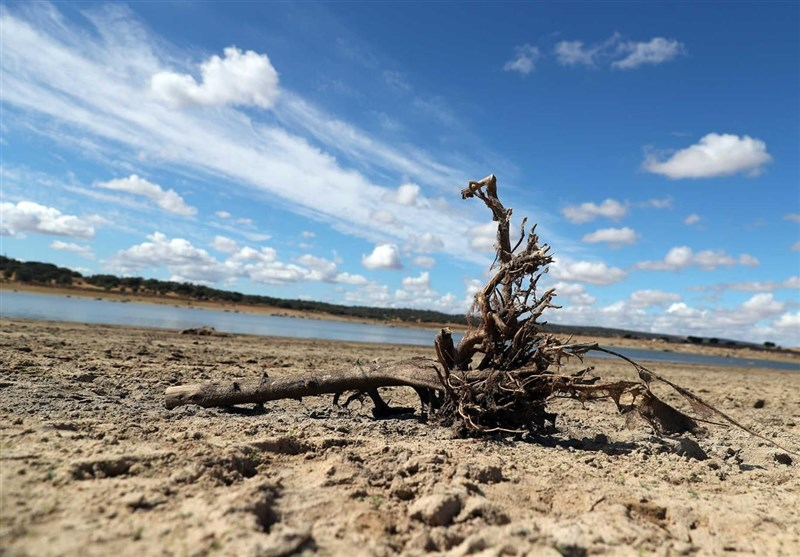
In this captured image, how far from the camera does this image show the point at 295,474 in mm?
4121

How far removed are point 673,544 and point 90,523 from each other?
356 cm

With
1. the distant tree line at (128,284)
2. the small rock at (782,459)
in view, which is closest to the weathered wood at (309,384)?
the small rock at (782,459)

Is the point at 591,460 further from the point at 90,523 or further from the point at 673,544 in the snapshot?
the point at 90,523

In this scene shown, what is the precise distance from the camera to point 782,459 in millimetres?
5992

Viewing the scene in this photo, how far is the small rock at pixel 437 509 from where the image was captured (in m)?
3.47

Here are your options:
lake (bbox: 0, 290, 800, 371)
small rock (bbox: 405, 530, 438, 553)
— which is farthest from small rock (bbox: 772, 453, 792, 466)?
lake (bbox: 0, 290, 800, 371)

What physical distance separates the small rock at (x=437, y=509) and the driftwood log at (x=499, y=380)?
208 cm

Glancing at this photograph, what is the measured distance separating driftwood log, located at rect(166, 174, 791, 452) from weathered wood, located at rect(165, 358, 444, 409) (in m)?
0.01

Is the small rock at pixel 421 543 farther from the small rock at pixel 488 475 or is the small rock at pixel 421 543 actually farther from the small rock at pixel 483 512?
the small rock at pixel 488 475

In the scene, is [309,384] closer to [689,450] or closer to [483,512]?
[483,512]

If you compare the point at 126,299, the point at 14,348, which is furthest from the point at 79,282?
the point at 14,348

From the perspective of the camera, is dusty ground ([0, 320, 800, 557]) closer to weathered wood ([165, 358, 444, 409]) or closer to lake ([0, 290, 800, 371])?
weathered wood ([165, 358, 444, 409])

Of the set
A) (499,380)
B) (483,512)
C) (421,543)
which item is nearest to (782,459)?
(499,380)

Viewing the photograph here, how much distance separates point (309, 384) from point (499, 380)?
7.80 feet
